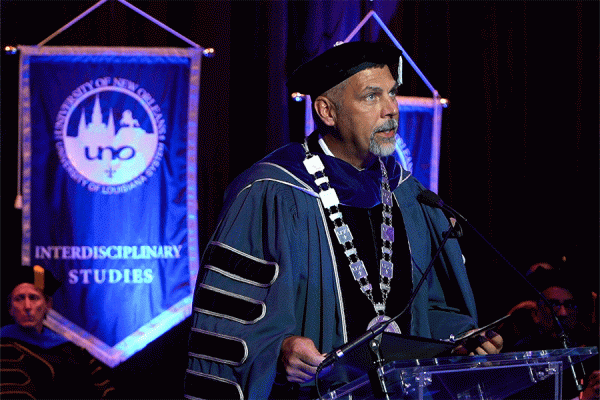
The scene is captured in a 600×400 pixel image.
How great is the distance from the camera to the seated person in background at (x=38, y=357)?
4871 mm

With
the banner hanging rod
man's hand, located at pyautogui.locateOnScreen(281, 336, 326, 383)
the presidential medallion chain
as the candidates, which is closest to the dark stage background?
the banner hanging rod

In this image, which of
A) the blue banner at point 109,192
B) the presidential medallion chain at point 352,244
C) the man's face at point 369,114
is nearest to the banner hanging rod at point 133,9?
the blue banner at point 109,192

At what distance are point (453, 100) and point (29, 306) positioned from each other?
333 cm

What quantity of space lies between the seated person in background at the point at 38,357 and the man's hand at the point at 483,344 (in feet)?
10.8

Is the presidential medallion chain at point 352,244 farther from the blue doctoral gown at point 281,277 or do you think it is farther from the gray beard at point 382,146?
the gray beard at point 382,146

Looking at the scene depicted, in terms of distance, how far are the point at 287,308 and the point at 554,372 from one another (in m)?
0.81

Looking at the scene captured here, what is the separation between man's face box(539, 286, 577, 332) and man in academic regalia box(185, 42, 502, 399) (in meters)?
2.22

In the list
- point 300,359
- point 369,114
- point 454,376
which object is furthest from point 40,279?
point 454,376

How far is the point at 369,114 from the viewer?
2.75 meters

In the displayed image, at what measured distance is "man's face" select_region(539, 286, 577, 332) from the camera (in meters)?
4.75

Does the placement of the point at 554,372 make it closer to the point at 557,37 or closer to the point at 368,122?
the point at 368,122

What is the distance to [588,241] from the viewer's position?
516 cm

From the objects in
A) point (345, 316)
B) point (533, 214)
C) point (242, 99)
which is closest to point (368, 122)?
point (345, 316)

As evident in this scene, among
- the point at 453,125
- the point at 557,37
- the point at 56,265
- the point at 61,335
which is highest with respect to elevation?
the point at 557,37
